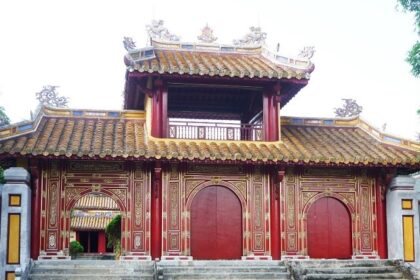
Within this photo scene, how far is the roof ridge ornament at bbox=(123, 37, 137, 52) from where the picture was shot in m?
18.4

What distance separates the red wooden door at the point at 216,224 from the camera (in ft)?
58.0

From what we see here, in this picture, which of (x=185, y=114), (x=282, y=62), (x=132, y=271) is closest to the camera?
(x=132, y=271)

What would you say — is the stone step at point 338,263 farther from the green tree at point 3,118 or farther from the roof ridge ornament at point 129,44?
the green tree at point 3,118

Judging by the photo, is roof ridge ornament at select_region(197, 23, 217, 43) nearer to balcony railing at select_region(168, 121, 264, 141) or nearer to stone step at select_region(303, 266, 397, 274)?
balcony railing at select_region(168, 121, 264, 141)

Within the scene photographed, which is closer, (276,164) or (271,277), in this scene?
(271,277)

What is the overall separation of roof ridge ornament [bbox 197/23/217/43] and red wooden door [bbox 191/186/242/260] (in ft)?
16.8

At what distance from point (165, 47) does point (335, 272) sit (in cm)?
837

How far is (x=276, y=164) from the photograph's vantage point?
1725 centimetres

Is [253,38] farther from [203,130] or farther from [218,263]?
[218,263]

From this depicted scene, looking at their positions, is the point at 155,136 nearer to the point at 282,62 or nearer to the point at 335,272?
the point at 282,62

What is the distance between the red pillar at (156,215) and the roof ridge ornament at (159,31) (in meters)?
4.86

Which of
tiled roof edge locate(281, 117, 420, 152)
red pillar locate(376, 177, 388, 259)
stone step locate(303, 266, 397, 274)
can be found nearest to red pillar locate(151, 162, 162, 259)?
stone step locate(303, 266, 397, 274)

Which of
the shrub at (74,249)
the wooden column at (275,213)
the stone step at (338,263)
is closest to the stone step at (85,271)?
the wooden column at (275,213)

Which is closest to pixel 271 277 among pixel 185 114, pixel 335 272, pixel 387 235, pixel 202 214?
pixel 335 272
